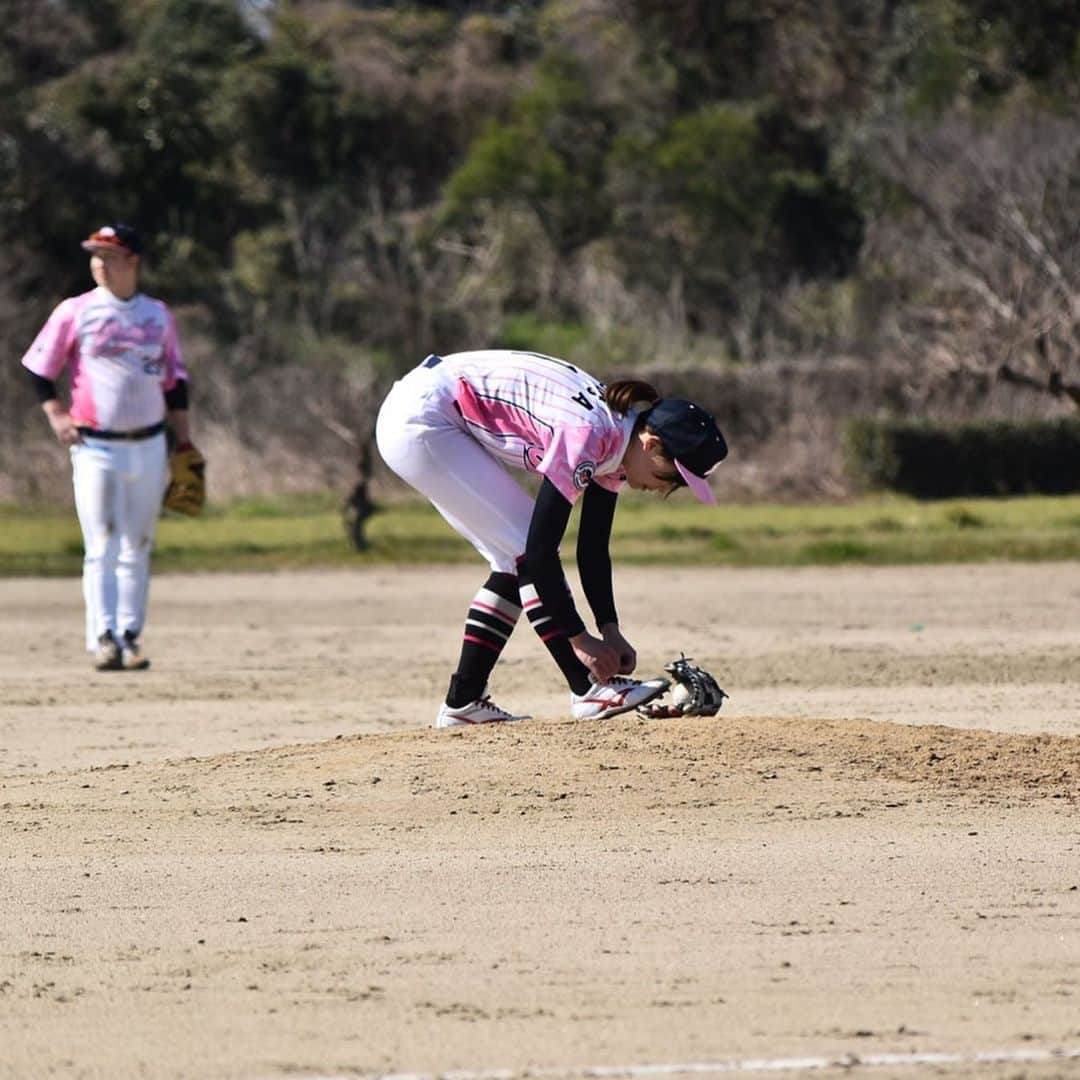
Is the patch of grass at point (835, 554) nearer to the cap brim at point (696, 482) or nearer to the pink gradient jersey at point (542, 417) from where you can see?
the pink gradient jersey at point (542, 417)

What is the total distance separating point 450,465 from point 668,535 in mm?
15279

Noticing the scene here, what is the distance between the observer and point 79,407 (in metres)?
12.2

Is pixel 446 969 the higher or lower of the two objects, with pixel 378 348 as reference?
higher

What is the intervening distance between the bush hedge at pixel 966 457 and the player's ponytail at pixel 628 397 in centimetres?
2223

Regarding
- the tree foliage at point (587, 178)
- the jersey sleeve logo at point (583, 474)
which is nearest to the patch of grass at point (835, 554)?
the jersey sleeve logo at point (583, 474)

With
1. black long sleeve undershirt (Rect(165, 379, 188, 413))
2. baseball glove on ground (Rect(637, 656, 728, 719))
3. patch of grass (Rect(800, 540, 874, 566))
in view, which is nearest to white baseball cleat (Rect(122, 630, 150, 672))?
black long sleeve undershirt (Rect(165, 379, 188, 413))

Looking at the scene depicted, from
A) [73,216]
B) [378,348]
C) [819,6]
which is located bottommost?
[378,348]

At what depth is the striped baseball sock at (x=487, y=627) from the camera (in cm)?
835

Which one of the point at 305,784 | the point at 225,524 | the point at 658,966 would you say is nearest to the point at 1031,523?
the point at 225,524

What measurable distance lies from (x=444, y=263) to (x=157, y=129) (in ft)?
20.2

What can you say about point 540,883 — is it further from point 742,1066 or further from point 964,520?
point 964,520

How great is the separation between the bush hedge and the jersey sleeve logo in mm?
22533

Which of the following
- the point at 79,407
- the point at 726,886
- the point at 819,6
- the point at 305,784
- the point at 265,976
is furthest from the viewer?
the point at 819,6

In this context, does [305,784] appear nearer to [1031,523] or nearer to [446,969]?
[446,969]
